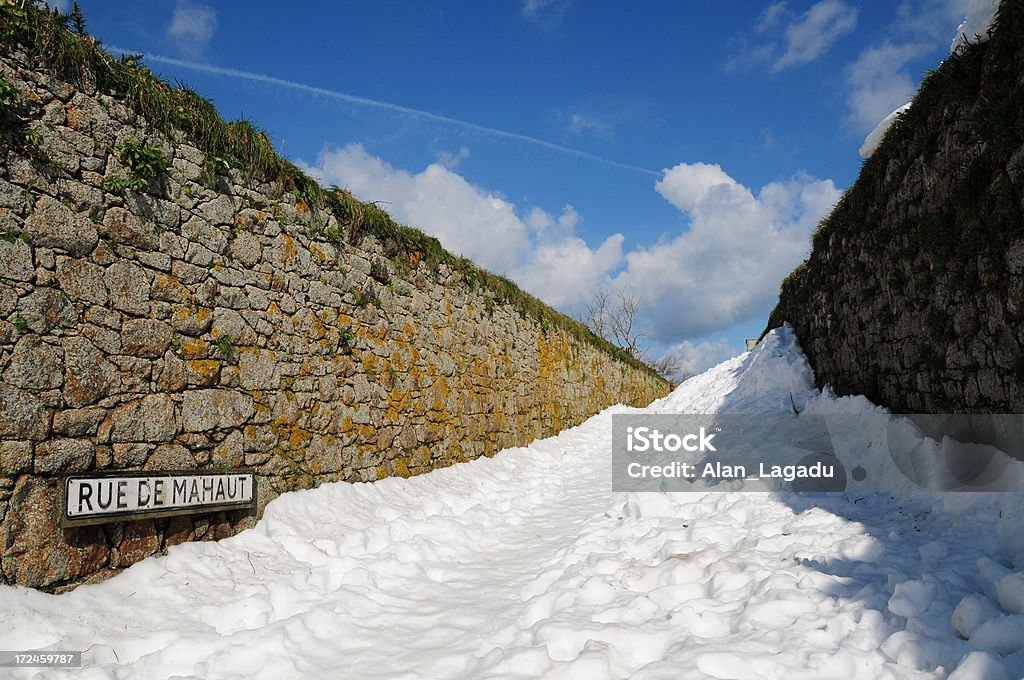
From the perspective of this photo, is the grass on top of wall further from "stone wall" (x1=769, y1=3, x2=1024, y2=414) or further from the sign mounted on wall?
"stone wall" (x1=769, y1=3, x2=1024, y2=414)

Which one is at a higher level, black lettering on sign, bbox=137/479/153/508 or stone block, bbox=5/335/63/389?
stone block, bbox=5/335/63/389

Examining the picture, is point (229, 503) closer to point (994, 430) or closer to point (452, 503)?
point (452, 503)

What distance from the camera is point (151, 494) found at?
4.11m

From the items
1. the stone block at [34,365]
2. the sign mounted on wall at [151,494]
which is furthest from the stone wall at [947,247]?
the stone block at [34,365]

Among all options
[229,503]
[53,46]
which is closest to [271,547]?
[229,503]

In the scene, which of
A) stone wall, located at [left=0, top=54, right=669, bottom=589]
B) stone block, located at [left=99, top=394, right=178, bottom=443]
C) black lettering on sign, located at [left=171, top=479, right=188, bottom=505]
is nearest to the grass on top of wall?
stone wall, located at [left=0, top=54, right=669, bottom=589]

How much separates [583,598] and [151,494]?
3154 millimetres

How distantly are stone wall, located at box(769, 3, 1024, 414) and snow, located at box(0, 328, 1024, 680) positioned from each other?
2.77 feet

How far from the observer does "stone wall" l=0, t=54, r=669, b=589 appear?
3631 mm

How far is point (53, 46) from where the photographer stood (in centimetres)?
399

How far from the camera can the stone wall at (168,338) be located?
143 inches

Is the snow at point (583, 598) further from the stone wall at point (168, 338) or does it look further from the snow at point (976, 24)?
the snow at point (976, 24)

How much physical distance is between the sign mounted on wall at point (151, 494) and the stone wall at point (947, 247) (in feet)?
19.5

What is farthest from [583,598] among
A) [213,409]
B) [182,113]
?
[182,113]
